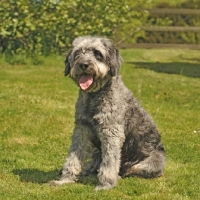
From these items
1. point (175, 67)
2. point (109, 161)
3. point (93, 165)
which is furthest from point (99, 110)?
point (175, 67)

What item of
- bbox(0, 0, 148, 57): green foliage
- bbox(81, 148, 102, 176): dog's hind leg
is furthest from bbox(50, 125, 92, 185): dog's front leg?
bbox(0, 0, 148, 57): green foliage

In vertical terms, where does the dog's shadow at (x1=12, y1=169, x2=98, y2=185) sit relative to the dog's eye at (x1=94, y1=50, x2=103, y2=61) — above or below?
below

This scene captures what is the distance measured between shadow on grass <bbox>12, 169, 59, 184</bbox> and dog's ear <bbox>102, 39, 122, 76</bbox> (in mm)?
1849

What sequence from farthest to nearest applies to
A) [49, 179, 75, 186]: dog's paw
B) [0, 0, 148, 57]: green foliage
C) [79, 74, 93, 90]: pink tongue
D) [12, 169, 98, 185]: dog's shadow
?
[0, 0, 148, 57]: green foliage → [12, 169, 98, 185]: dog's shadow → [49, 179, 75, 186]: dog's paw → [79, 74, 93, 90]: pink tongue

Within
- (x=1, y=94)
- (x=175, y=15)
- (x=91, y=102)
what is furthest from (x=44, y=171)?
(x=175, y=15)

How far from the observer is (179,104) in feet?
49.6

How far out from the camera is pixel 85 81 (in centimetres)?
769

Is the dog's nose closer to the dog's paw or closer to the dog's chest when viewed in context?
the dog's chest

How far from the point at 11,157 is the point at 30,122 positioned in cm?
255

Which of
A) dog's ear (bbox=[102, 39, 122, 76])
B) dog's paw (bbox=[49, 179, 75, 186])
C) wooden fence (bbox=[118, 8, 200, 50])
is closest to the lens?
dog's ear (bbox=[102, 39, 122, 76])

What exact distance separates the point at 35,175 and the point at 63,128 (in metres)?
3.22

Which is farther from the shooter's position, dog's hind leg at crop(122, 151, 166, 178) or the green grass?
dog's hind leg at crop(122, 151, 166, 178)

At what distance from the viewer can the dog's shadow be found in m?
8.27

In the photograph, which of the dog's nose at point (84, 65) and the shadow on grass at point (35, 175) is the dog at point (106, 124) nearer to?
the dog's nose at point (84, 65)
